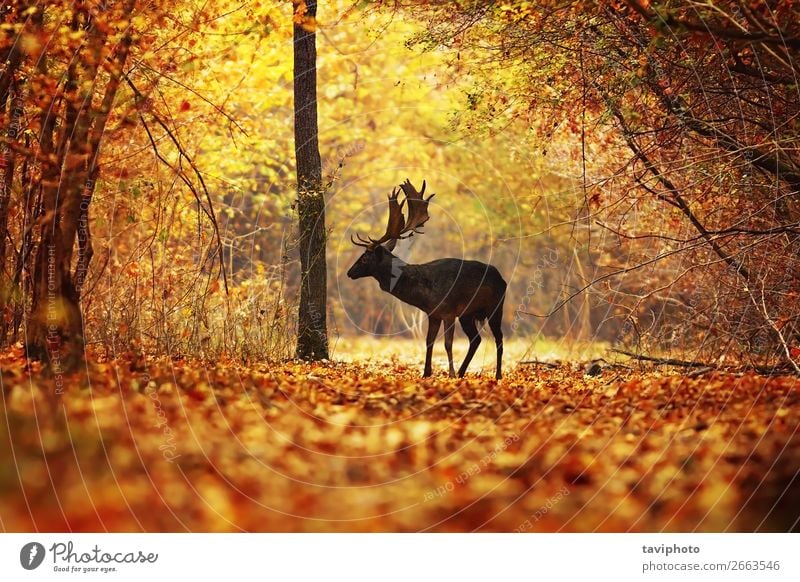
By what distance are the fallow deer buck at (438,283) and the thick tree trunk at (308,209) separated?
577mm

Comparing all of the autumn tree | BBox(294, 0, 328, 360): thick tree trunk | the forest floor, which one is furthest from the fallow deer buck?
the forest floor

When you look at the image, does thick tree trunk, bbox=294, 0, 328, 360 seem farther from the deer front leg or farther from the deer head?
the deer front leg

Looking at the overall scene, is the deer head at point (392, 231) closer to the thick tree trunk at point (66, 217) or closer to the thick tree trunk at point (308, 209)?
the thick tree trunk at point (308, 209)

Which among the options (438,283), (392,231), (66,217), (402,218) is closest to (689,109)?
(438,283)

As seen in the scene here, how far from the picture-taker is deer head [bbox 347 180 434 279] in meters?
13.9

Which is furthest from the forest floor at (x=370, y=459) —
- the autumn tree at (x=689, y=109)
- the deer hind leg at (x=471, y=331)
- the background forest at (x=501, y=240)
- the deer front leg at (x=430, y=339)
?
the deer hind leg at (x=471, y=331)

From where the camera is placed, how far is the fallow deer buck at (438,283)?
1360 centimetres

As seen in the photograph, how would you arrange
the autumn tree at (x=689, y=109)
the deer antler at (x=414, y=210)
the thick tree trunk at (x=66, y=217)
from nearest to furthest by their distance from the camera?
the thick tree trunk at (x=66, y=217) → the autumn tree at (x=689, y=109) → the deer antler at (x=414, y=210)

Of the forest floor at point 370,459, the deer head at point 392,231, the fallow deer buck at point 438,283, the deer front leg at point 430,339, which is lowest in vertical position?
the forest floor at point 370,459

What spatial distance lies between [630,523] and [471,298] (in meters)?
7.23

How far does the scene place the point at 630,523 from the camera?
6.60 m

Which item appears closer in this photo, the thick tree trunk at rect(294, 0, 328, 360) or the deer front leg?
the deer front leg

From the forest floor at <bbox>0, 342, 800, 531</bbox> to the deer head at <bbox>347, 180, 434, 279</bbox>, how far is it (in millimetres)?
4407
